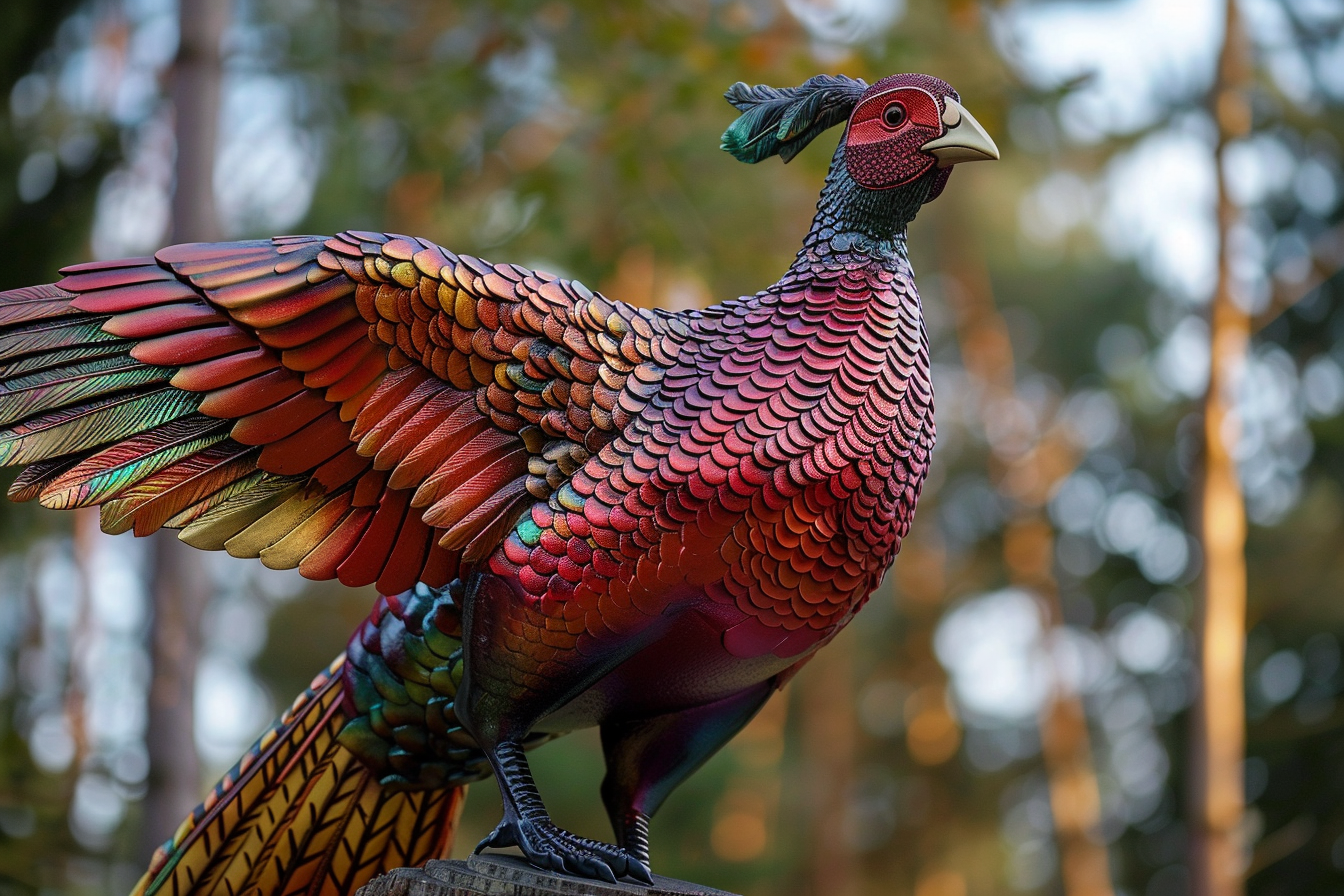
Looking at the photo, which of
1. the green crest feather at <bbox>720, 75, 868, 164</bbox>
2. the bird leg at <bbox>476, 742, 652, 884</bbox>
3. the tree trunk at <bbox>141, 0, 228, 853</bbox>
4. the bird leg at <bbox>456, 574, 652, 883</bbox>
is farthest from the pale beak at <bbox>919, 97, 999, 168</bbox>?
the tree trunk at <bbox>141, 0, 228, 853</bbox>

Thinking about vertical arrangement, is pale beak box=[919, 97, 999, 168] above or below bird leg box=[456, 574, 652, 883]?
above

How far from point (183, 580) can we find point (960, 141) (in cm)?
330

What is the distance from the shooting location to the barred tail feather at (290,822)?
2.55 m

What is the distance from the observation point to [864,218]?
2.30 meters

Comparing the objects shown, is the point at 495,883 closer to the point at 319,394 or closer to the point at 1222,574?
the point at 319,394

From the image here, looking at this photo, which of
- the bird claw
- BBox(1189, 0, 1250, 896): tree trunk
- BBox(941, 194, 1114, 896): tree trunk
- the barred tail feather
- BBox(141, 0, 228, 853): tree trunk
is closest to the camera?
the bird claw

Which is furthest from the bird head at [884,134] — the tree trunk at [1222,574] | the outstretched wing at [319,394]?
the tree trunk at [1222,574]

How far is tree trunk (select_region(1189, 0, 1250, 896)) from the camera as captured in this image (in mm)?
5688

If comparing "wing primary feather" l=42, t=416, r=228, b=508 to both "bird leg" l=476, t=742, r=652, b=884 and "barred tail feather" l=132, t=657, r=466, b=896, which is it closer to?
"barred tail feather" l=132, t=657, r=466, b=896

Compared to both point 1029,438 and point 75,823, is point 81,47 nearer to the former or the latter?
point 75,823

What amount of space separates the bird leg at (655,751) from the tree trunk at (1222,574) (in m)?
3.98

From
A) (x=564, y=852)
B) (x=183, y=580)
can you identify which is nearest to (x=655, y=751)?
(x=564, y=852)

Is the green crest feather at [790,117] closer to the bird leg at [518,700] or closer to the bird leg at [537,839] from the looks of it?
the bird leg at [518,700]

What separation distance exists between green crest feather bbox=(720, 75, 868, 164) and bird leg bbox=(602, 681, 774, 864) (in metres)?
1.04
